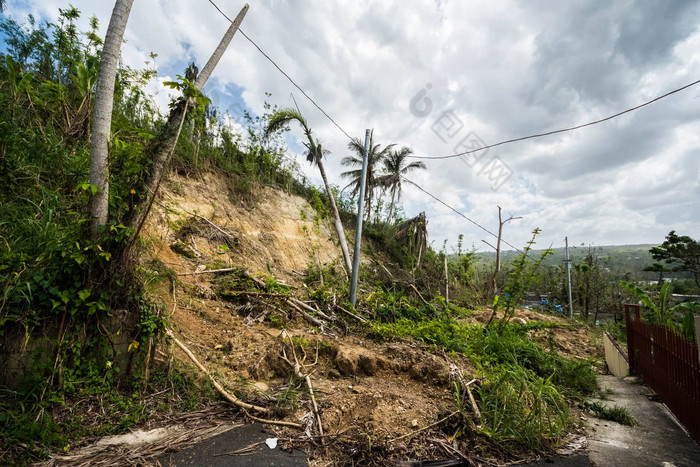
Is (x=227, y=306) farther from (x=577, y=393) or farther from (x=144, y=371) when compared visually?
(x=577, y=393)

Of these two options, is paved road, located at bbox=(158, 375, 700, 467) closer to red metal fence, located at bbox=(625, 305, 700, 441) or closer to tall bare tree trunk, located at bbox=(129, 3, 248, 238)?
red metal fence, located at bbox=(625, 305, 700, 441)

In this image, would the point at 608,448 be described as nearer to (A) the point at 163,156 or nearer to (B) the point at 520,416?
(B) the point at 520,416

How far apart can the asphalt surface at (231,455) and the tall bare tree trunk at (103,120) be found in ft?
7.49

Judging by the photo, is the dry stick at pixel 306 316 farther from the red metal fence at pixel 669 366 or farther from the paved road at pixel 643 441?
the red metal fence at pixel 669 366

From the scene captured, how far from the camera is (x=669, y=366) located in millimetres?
4531

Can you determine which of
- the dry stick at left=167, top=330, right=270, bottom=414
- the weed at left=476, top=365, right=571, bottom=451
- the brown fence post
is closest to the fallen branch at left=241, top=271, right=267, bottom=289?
the dry stick at left=167, top=330, right=270, bottom=414

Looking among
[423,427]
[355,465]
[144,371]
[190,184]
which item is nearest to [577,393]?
[423,427]

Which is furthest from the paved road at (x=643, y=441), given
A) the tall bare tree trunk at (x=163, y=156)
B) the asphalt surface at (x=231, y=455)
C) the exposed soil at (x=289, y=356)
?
the tall bare tree trunk at (x=163, y=156)

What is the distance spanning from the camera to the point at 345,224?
14.3m

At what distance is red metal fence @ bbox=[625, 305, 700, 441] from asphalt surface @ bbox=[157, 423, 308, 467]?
4.97 meters

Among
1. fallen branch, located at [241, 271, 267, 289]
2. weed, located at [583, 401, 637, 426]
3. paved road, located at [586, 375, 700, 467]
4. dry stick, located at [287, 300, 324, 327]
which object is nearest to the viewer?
paved road, located at [586, 375, 700, 467]

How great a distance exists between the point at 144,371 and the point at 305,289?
380cm

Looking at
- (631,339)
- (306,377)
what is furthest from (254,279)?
(631,339)

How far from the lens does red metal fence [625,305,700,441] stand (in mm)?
3811
